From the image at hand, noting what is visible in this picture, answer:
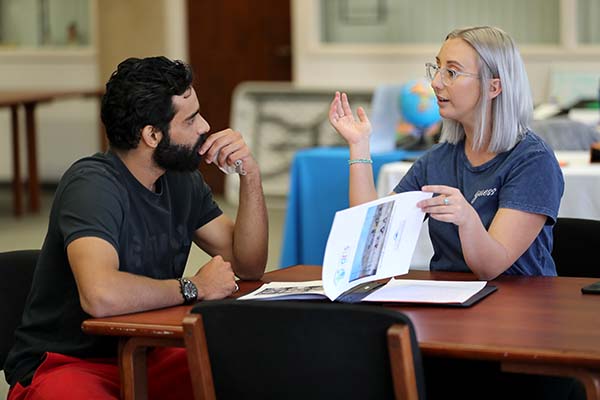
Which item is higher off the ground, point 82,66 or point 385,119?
point 82,66

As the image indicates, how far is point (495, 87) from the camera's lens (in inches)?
110

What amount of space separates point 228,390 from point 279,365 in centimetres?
13

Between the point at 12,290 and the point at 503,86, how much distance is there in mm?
1278

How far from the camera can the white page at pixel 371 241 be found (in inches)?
89.7

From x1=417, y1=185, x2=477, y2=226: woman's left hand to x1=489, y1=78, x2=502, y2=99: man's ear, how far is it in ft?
1.25

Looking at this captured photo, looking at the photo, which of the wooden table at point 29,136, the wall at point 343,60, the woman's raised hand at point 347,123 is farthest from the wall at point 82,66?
the woman's raised hand at point 347,123

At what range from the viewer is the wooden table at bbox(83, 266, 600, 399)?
2.03m

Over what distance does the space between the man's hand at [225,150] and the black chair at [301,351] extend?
0.75 metres

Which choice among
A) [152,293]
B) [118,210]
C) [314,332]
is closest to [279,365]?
[314,332]

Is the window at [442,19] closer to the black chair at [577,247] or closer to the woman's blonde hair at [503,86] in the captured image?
the black chair at [577,247]

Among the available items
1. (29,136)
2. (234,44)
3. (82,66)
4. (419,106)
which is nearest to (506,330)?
(419,106)

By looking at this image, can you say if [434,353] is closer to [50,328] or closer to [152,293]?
[152,293]

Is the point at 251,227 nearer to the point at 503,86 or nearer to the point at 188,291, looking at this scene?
the point at 188,291

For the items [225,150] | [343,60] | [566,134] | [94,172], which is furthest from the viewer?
[343,60]
